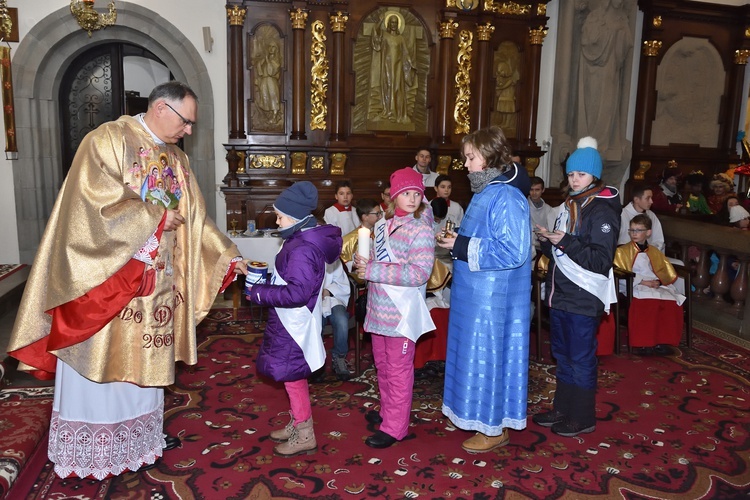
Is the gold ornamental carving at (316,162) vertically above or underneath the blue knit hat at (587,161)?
underneath

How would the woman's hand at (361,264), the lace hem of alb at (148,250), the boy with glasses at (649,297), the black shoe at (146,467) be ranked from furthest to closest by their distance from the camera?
the boy with glasses at (649,297) < the black shoe at (146,467) < the woman's hand at (361,264) < the lace hem of alb at (148,250)

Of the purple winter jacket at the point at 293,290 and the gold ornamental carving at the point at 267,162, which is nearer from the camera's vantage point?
the purple winter jacket at the point at 293,290

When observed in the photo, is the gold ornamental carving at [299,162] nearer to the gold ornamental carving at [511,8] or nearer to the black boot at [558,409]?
the gold ornamental carving at [511,8]

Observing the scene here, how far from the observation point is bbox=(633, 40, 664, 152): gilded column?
31.1 feet

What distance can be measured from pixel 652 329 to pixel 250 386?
3517 millimetres

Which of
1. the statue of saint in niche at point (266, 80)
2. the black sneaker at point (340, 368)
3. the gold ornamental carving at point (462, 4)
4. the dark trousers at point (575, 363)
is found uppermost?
the gold ornamental carving at point (462, 4)

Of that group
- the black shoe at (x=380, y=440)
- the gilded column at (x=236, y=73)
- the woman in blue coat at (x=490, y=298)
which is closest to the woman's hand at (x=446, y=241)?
the woman in blue coat at (x=490, y=298)

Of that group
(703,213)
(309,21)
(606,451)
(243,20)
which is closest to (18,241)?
(243,20)

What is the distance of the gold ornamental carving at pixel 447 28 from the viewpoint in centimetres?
841

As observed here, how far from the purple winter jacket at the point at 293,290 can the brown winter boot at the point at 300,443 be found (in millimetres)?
379

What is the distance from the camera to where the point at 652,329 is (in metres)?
5.46

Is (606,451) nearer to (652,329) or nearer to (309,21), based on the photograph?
(652,329)

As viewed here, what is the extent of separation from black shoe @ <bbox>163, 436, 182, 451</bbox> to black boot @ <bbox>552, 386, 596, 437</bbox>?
232cm

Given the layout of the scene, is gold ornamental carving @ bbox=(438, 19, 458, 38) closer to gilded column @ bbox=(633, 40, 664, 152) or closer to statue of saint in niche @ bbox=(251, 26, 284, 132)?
statue of saint in niche @ bbox=(251, 26, 284, 132)
